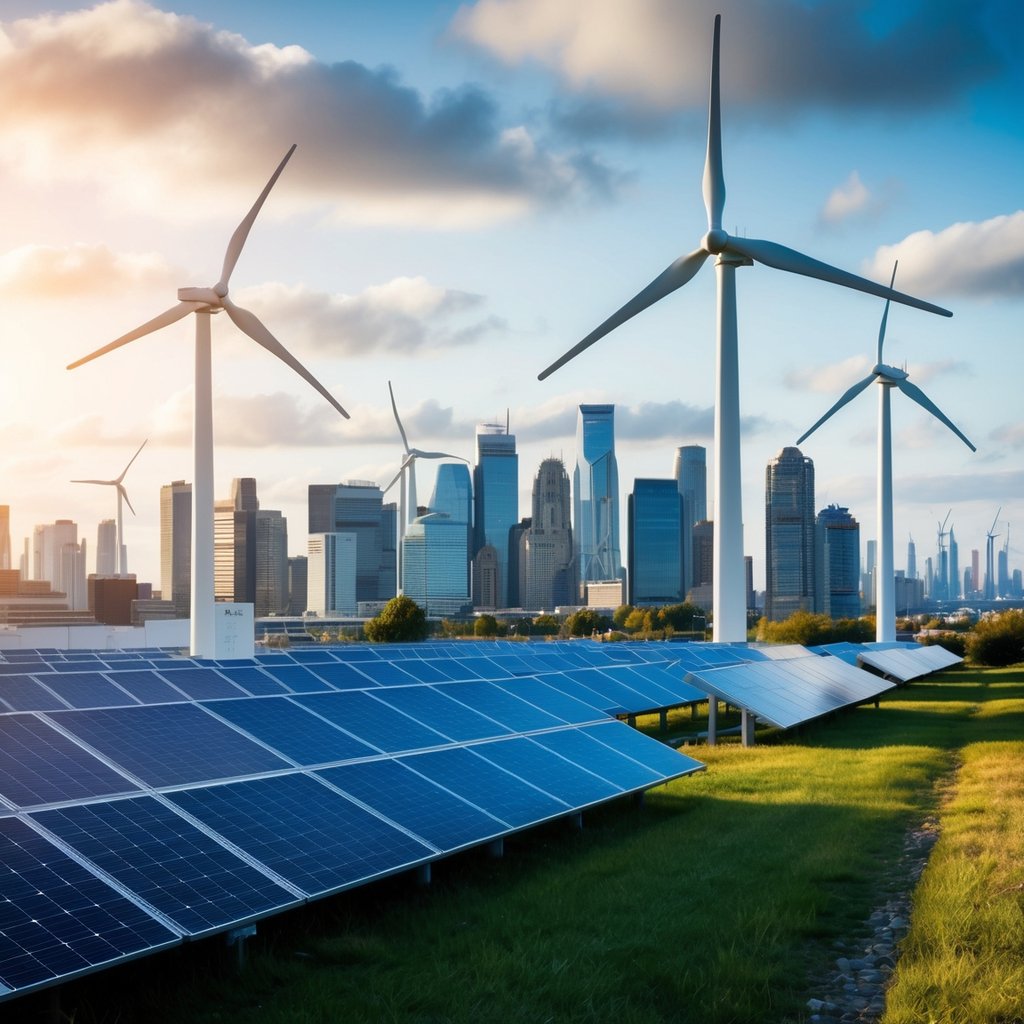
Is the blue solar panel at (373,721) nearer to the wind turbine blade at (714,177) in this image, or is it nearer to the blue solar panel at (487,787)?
the blue solar panel at (487,787)

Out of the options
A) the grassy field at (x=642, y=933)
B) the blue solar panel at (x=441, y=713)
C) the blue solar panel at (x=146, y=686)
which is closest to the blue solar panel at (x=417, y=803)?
the grassy field at (x=642, y=933)

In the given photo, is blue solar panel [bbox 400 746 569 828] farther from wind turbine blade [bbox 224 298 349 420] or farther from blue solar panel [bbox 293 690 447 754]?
wind turbine blade [bbox 224 298 349 420]

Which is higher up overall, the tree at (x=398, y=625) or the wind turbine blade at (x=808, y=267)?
the wind turbine blade at (x=808, y=267)

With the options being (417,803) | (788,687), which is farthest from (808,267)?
(417,803)

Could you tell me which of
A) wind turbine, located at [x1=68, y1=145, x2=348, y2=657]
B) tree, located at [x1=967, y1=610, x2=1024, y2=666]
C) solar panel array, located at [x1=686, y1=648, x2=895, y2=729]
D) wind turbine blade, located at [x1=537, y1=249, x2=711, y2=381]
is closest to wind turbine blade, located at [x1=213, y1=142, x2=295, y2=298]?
wind turbine, located at [x1=68, y1=145, x2=348, y2=657]

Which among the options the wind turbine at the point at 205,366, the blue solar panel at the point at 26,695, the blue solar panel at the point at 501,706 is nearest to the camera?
the blue solar panel at the point at 26,695

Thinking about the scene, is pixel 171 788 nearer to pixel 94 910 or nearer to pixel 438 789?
pixel 94 910
